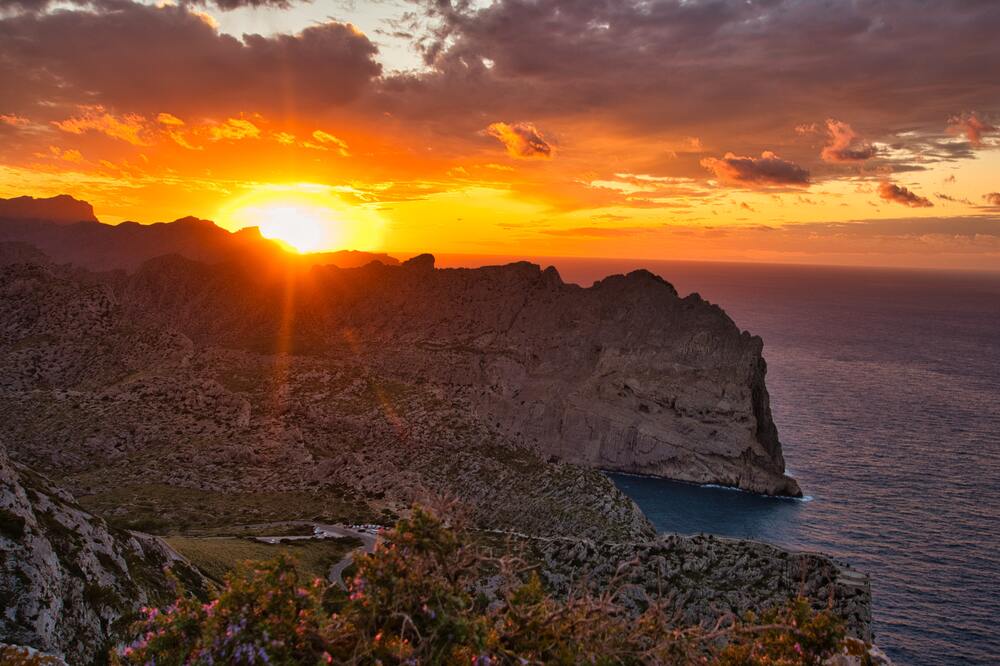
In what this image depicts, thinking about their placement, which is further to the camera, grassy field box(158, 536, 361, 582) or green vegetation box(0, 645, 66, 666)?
grassy field box(158, 536, 361, 582)

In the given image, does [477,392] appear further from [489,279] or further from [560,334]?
[489,279]

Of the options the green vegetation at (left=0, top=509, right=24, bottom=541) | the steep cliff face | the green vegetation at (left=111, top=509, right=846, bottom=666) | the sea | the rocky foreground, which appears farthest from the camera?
the steep cliff face

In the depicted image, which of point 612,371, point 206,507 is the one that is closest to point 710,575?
point 206,507

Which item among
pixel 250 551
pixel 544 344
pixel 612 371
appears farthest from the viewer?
pixel 544 344

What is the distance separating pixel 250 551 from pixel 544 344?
8800 cm

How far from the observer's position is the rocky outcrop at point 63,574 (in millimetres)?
19438

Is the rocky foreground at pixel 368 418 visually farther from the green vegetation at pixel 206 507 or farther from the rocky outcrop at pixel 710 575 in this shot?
the green vegetation at pixel 206 507

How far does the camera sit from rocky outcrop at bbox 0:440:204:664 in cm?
1944

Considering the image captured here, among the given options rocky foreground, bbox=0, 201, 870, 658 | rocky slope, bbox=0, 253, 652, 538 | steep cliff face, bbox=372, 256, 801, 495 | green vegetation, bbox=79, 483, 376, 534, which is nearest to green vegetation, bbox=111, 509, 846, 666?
rocky foreground, bbox=0, 201, 870, 658

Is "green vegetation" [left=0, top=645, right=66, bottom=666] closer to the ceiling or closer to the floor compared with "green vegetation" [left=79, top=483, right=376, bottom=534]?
closer to the ceiling

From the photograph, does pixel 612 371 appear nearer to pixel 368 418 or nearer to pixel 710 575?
pixel 368 418

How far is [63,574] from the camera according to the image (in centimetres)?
2292

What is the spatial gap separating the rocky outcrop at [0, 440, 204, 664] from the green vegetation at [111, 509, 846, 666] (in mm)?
7227

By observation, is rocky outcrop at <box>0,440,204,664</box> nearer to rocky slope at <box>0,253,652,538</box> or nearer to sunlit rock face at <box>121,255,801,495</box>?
rocky slope at <box>0,253,652,538</box>
